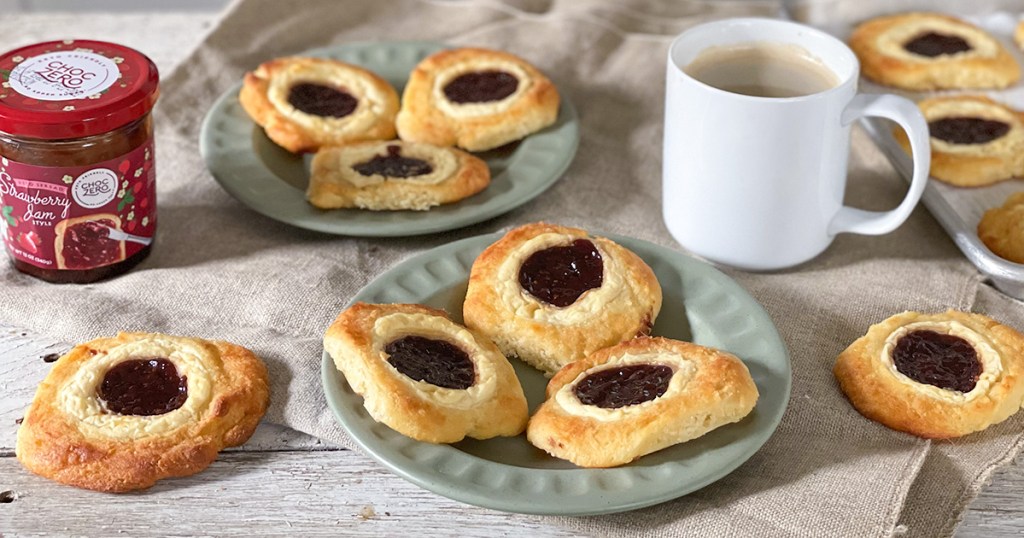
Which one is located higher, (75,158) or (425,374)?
(75,158)

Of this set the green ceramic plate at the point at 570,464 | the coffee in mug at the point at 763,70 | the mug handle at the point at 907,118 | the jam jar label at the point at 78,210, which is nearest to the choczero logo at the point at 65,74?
the jam jar label at the point at 78,210

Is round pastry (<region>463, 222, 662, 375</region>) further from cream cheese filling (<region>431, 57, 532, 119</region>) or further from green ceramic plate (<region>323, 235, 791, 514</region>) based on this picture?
cream cheese filling (<region>431, 57, 532, 119</region>)

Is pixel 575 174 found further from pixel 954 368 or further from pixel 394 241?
pixel 954 368

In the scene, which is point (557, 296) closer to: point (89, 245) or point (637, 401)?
point (637, 401)

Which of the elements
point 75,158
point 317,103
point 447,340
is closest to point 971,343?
point 447,340

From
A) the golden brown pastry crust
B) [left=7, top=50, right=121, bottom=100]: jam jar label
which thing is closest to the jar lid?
[left=7, top=50, right=121, bottom=100]: jam jar label

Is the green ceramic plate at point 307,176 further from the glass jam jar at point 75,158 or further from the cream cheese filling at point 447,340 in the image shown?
→ the cream cheese filling at point 447,340

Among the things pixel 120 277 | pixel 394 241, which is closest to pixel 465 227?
pixel 394 241
